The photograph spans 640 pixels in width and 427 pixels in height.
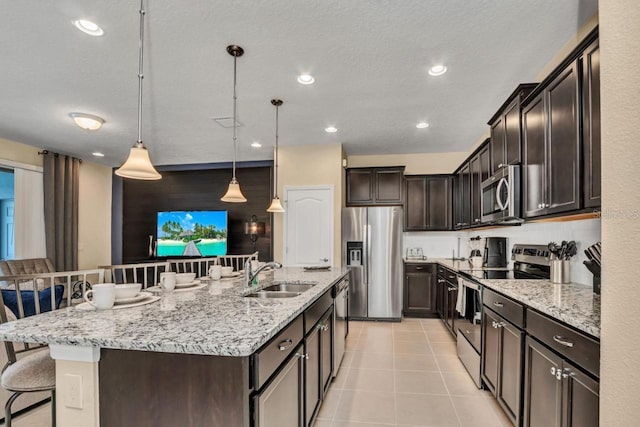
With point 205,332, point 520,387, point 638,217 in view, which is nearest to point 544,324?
point 520,387

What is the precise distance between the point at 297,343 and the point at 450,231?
14.6 ft

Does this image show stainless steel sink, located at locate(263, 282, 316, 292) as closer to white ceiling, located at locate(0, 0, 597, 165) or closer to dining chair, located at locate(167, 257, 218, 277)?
dining chair, located at locate(167, 257, 218, 277)

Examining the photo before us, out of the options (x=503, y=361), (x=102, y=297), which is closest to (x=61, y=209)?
(x=102, y=297)

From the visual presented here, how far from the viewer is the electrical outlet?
4.02 feet

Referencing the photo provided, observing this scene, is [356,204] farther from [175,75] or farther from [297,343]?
[297,343]

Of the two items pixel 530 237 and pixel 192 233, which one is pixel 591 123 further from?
pixel 192 233

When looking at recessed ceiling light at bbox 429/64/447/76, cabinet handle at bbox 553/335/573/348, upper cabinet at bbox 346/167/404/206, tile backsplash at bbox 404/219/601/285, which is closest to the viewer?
cabinet handle at bbox 553/335/573/348

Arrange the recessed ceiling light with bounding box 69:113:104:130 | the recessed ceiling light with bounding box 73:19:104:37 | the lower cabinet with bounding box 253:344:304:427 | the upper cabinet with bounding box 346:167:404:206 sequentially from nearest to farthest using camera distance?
the lower cabinet with bounding box 253:344:304:427
the recessed ceiling light with bounding box 73:19:104:37
the recessed ceiling light with bounding box 69:113:104:130
the upper cabinet with bounding box 346:167:404:206

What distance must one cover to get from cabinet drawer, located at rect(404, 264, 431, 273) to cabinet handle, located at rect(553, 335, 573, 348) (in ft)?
11.4

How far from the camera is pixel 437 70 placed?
277cm

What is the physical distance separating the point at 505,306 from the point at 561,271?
57 centimetres

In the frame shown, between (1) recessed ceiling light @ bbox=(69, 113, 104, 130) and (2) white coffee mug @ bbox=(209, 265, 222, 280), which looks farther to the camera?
(1) recessed ceiling light @ bbox=(69, 113, 104, 130)

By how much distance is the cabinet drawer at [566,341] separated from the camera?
132 centimetres

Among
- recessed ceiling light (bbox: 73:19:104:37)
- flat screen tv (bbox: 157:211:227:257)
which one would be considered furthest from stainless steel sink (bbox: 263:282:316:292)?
flat screen tv (bbox: 157:211:227:257)
